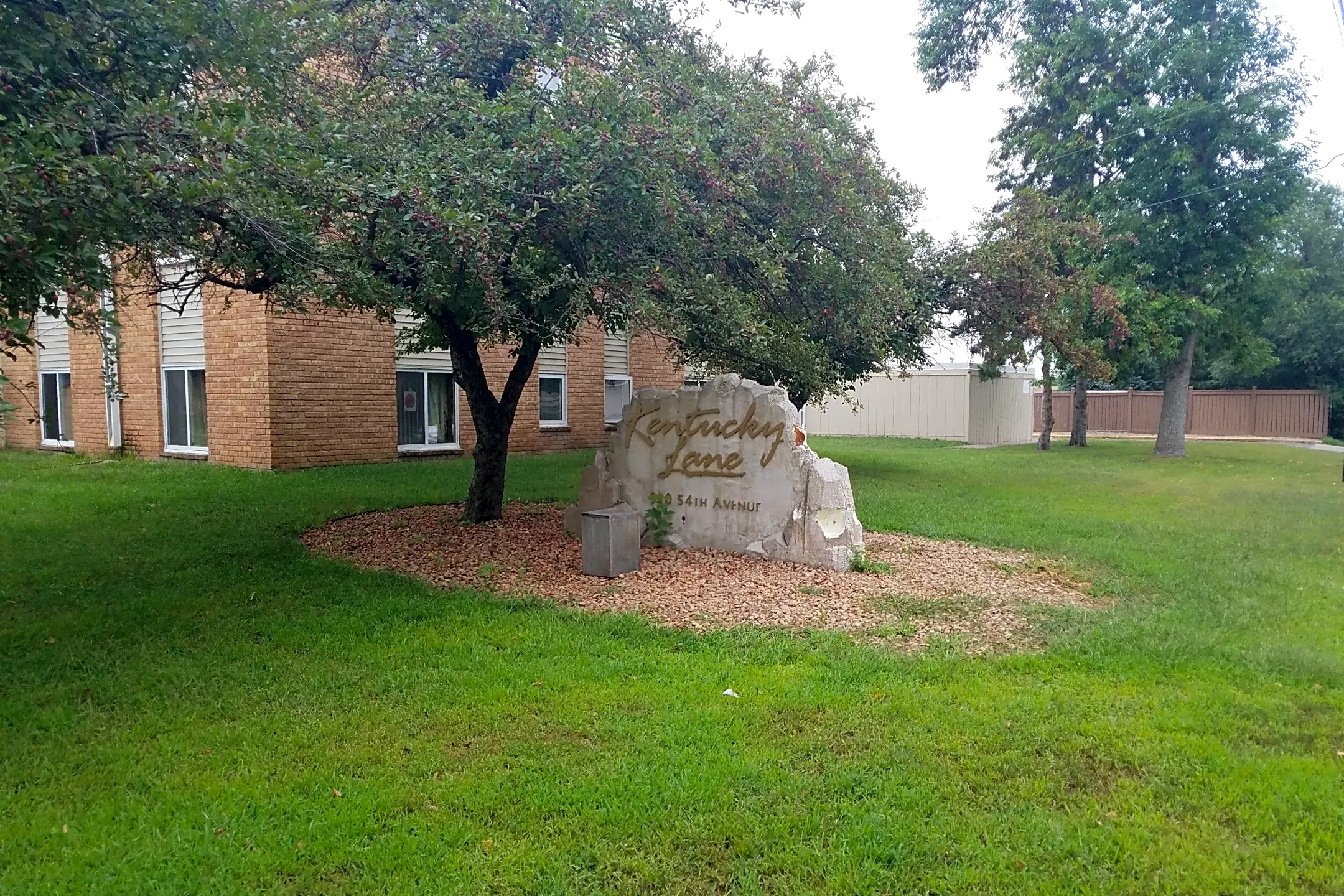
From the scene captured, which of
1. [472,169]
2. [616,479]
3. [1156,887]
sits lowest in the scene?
[1156,887]

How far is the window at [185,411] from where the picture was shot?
14.7 metres

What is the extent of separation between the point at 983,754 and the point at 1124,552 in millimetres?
5683

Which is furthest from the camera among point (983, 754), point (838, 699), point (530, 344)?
point (530, 344)

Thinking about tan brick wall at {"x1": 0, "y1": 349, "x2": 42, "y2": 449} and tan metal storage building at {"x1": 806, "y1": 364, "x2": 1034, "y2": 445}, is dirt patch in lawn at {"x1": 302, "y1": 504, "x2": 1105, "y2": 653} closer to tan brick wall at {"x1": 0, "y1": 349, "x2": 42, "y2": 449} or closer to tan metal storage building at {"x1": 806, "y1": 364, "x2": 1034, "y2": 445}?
tan brick wall at {"x1": 0, "y1": 349, "x2": 42, "y2": 449}

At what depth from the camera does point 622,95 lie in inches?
256

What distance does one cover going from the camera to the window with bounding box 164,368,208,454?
1472 centimetres

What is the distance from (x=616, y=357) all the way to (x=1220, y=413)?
25.0 metres

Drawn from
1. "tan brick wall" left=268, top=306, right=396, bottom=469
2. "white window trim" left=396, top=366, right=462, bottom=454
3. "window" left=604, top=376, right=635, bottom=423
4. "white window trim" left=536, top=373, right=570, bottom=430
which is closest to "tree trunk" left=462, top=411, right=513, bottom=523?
"tan brick wall" left=268, top=306, right=396, bottom=469

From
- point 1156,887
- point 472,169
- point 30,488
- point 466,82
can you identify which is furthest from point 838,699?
point 30,488

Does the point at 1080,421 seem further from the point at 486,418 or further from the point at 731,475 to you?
the point at 486,418

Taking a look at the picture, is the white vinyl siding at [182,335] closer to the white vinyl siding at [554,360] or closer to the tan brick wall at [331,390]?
the tan brick wall at [331,390]

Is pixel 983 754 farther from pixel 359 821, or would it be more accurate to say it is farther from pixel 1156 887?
pixel 359 821

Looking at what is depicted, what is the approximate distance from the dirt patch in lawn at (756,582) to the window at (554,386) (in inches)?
350

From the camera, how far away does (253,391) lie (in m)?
13.6
